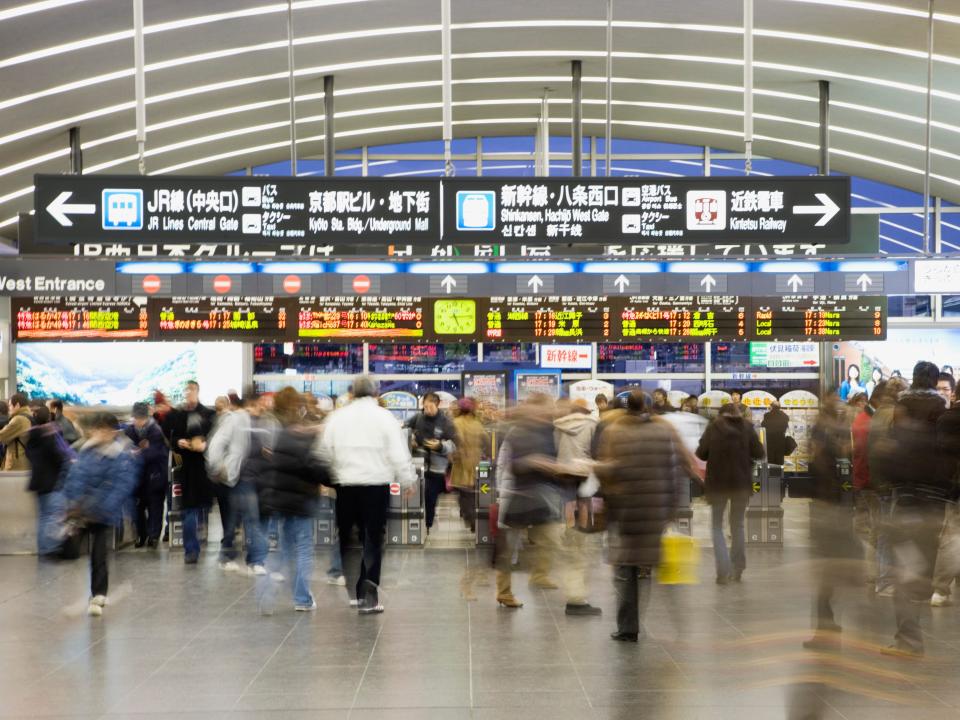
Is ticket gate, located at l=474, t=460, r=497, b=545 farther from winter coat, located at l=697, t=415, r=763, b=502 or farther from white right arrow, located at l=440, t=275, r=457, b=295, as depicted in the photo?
winter coat, located at l=697, t=415, r=763, b=502

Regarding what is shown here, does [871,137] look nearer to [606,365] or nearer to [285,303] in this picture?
[606,365]

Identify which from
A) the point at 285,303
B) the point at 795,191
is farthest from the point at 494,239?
the point at 285,303

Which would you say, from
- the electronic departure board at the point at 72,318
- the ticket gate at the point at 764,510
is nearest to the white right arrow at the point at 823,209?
the ticket gate at the point at 764,510

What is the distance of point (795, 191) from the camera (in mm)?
9641

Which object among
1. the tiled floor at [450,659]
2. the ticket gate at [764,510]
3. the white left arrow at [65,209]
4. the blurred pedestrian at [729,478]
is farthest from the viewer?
the ticket gate at [764,510]

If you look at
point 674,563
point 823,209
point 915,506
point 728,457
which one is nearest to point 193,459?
point 728,457

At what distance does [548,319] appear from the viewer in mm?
14336

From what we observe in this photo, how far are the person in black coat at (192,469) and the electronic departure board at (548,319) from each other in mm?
3989

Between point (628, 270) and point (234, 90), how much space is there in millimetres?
6315

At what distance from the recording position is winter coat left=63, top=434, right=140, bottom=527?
8406 mm

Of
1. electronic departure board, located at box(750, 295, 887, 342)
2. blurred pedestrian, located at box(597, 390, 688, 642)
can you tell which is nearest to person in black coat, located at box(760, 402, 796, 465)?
electronic departure board, located at box(750, 295, 887, 342)

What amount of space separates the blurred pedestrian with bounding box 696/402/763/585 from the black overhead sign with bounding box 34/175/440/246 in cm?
312

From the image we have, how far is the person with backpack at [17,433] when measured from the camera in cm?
1209

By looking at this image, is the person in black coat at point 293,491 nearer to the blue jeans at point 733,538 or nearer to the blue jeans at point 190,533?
the blue jeans at point 190,533
